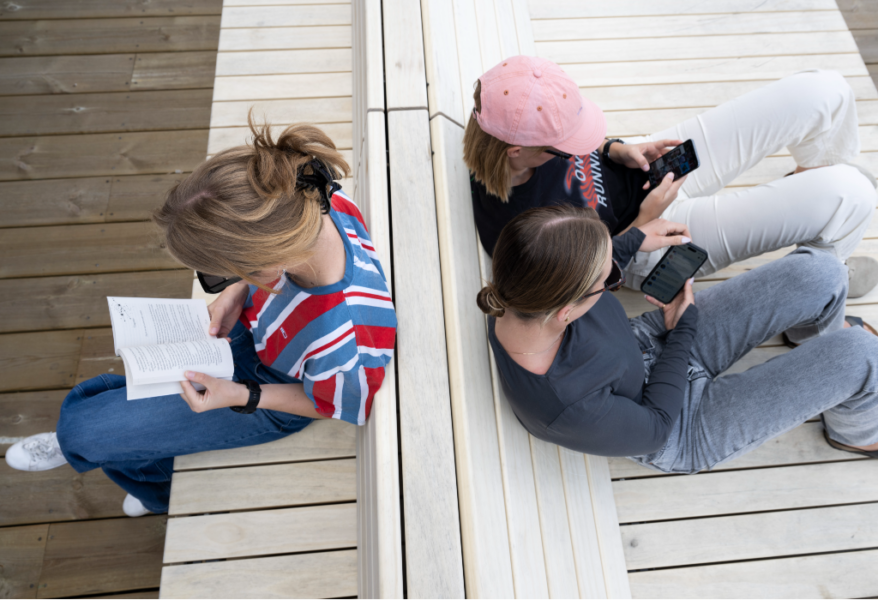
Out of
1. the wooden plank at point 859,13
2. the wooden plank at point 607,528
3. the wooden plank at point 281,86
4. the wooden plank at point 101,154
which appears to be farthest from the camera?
the wooden plank at point 859,13

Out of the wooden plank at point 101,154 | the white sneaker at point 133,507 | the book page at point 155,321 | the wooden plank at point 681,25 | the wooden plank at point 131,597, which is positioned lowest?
the wooden plank at point 131,597

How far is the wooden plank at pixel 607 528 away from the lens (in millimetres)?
1385

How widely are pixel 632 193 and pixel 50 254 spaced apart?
2223 millimetres

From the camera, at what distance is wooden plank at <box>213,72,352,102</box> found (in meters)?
2.14

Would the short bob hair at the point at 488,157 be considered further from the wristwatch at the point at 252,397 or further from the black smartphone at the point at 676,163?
the wristwatch at the point at 252,397

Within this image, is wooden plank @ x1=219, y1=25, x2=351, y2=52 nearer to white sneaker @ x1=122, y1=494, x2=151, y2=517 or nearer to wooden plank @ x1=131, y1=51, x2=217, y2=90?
wooden plank @ x1=131, y1=51, x2=217, y2=90

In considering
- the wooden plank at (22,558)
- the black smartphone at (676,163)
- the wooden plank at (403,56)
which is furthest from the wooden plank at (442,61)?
the wooden plank at (22,558)

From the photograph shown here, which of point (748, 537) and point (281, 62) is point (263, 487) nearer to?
point (748, 537)

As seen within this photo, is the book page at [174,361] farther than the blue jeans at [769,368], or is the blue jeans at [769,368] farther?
the blue jeans at [769,368]

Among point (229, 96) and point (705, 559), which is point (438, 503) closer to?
point (705, 559)

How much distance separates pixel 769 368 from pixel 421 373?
3.00ft

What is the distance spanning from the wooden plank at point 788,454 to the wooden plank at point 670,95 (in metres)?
1.31

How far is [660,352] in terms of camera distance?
59.5 inches

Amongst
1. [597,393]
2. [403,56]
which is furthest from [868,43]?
[597,393]
